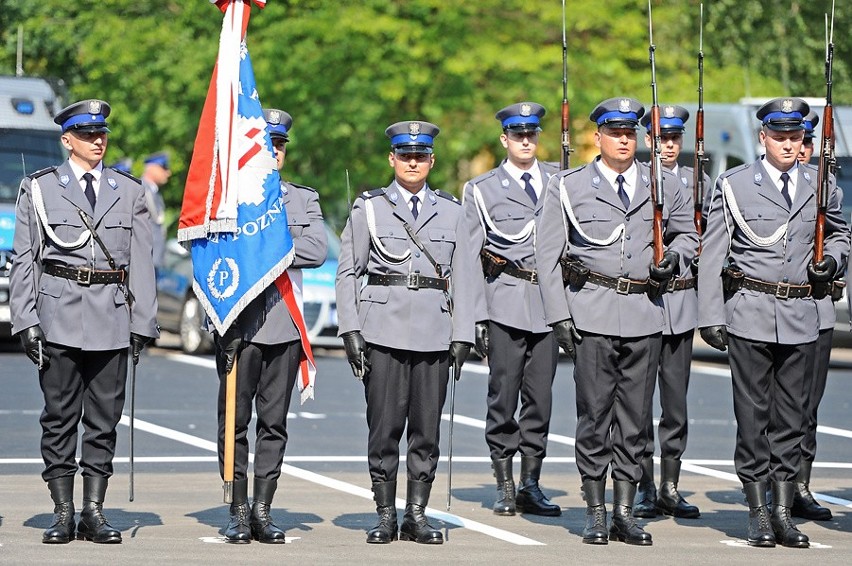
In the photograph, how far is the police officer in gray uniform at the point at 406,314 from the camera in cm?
999

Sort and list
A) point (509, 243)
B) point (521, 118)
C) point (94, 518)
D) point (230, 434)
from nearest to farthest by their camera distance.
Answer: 1. point (94, 518)
2. point (230, 434)
3. point (521, 118)
4. point (509, 243)

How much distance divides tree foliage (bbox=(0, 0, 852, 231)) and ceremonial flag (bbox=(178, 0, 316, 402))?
17.2 metres

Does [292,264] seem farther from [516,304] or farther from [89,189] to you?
[516,304]

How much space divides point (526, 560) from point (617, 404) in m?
1.13

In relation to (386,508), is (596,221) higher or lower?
higher

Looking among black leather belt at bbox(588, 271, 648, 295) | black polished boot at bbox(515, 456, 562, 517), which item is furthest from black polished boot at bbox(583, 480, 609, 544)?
black polished boot at bbox(515, 456, 562, 517)

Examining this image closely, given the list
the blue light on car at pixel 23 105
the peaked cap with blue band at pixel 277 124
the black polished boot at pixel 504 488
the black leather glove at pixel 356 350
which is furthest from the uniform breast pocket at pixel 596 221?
the blue light on car at pixel 23 105

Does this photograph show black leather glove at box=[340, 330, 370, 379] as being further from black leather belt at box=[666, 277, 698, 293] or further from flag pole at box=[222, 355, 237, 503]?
black leather belt at box=[666, 277, 698, 293]

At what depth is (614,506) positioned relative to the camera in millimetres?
10062

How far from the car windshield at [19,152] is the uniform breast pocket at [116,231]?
12157 mm

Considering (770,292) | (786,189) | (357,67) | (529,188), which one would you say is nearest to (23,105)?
(357,67)

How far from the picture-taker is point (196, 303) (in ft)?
73.4

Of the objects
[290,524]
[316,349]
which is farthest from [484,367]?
[290,524]

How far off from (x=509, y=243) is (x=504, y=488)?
1.47 metres
